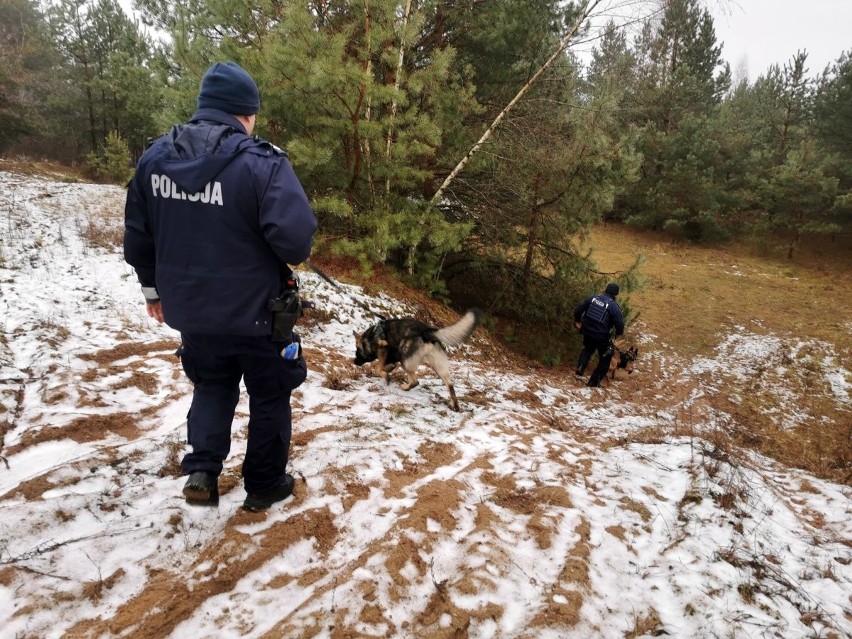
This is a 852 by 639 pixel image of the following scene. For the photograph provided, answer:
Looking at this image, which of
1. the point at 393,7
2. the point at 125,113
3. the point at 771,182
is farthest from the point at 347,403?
Result: the point at 125,113

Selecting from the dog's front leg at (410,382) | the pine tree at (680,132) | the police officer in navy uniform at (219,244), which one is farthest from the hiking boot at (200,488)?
the pine tree at (680,132)

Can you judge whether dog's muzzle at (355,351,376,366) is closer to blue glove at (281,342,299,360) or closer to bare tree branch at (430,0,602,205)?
blue glove at (281,342,299,360)

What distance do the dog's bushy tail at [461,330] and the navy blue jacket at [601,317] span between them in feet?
13.9

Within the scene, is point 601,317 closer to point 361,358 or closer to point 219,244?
point 361,358

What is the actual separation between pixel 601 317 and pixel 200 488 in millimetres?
7324

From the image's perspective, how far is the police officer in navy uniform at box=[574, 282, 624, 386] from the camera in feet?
26.9

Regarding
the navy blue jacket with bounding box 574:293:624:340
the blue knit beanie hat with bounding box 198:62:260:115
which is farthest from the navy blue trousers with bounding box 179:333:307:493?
the navy blue jacket with bounding box 574:293:624:340

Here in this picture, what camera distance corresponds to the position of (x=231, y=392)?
2.60m

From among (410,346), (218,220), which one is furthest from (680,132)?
(218,220)

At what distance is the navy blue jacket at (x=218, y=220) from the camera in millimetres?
2164

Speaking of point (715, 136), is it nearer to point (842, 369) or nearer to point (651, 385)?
point (842, 369)

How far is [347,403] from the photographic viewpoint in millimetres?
4672

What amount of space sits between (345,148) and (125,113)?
22.5m

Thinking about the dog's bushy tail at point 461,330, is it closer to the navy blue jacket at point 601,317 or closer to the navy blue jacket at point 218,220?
the navy blue jacket at point 218,220
